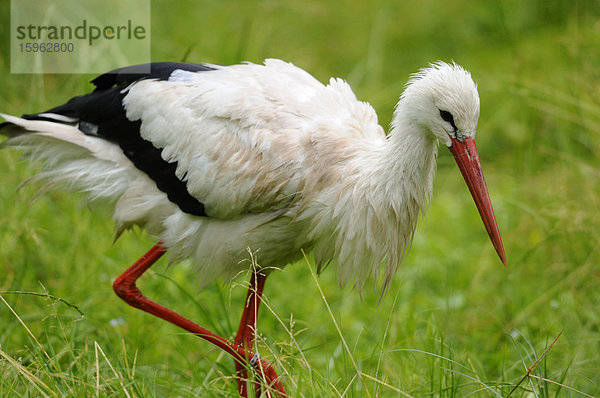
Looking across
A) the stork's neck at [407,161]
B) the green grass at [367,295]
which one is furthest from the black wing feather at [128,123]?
the stork's neck at [407,161]

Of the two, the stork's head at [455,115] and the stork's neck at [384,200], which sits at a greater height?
the stork's head at [455,115]

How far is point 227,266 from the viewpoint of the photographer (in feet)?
9.68

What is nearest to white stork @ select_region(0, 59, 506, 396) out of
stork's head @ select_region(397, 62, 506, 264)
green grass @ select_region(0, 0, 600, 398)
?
stork's head @ select_region(397, 62, 506, 264)

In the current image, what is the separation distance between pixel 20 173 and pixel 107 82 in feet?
3.07

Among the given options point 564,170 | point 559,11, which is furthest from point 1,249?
point 559,11

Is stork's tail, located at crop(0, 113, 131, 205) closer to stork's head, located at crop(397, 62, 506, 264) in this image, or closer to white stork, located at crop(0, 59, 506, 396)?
white stork, located at crop(0, 59, 506, 396)

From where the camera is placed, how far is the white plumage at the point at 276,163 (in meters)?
2.62

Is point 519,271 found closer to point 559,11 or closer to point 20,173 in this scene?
point 20,173

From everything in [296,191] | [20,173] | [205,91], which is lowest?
[20,173]

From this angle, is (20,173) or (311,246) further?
(20,173)

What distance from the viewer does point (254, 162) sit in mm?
2754

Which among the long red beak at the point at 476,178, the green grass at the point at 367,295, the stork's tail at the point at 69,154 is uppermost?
the long red beak at the point at 476,178

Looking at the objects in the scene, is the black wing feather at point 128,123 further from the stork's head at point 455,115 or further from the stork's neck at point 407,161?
the stork's head at point 455,115

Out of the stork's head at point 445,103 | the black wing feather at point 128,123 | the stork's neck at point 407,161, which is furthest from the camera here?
the black wing feather at point 128,123
